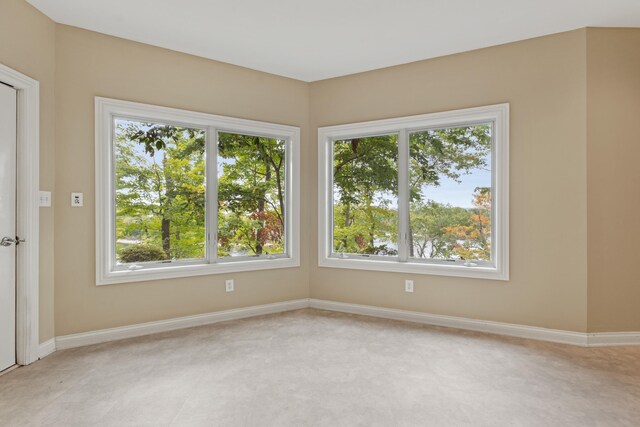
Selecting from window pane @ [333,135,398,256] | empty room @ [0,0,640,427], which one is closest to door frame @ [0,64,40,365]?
empty room @ [0,0,640,427]

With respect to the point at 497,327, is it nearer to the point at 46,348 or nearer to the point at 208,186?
the point at 208,186

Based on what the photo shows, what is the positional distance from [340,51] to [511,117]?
5.67 ft

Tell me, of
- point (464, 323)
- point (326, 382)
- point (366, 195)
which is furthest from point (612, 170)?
point (326, 382)

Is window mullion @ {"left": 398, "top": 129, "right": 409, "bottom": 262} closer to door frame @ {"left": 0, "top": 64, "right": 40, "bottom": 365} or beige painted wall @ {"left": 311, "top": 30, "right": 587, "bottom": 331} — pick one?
beige painted wall @ {"left": 311, "top": 30, "right": 587, "bottom": 331}

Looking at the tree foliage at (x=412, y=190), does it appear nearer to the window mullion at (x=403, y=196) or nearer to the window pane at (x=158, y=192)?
the window mullion at (x=403, y=196)

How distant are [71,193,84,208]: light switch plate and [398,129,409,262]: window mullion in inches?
120

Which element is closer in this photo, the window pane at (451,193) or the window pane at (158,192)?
the window pane at (158,192)

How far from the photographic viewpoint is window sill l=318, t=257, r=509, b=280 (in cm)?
393

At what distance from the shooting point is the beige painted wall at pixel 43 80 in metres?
3.02

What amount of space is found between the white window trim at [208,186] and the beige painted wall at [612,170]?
2.92 metres

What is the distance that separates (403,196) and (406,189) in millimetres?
82

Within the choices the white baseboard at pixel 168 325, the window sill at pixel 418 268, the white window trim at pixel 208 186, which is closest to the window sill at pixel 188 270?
the white window trim at pixel 208 186

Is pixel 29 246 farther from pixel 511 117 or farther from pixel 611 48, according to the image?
pixel 611 48

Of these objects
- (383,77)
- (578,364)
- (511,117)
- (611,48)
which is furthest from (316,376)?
(611,48)
